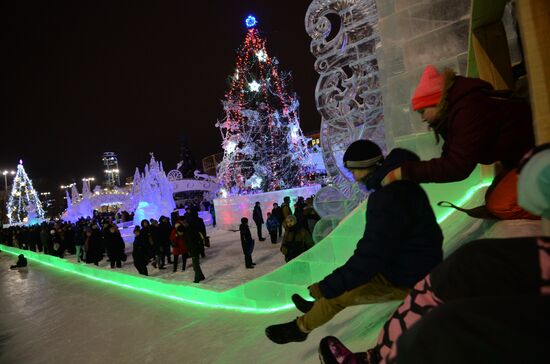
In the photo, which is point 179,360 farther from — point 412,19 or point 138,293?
point 412,19

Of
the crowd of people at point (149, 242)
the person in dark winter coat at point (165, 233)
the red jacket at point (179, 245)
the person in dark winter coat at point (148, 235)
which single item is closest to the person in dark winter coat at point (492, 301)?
the crowd of people at point (149, 242)

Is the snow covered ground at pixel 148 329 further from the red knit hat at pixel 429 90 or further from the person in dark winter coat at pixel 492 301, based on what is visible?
the person in dark winter coat at pixel 492 301

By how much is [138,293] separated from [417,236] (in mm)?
6388

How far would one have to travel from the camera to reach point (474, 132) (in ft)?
6.39

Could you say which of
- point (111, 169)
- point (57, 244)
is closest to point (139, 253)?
point (57, 244)

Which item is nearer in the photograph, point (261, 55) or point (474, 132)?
point (474, 132)

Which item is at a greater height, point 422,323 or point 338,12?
point 338,12

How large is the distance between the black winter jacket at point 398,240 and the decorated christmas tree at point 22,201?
186 ft

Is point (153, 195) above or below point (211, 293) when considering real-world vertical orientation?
above

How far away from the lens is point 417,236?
1.83 metres

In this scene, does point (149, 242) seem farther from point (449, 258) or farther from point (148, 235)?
point (449, 258)

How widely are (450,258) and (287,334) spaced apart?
1357mm

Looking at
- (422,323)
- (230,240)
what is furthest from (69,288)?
(422,323)

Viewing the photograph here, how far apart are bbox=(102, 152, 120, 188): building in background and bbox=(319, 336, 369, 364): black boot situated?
9493 cm
